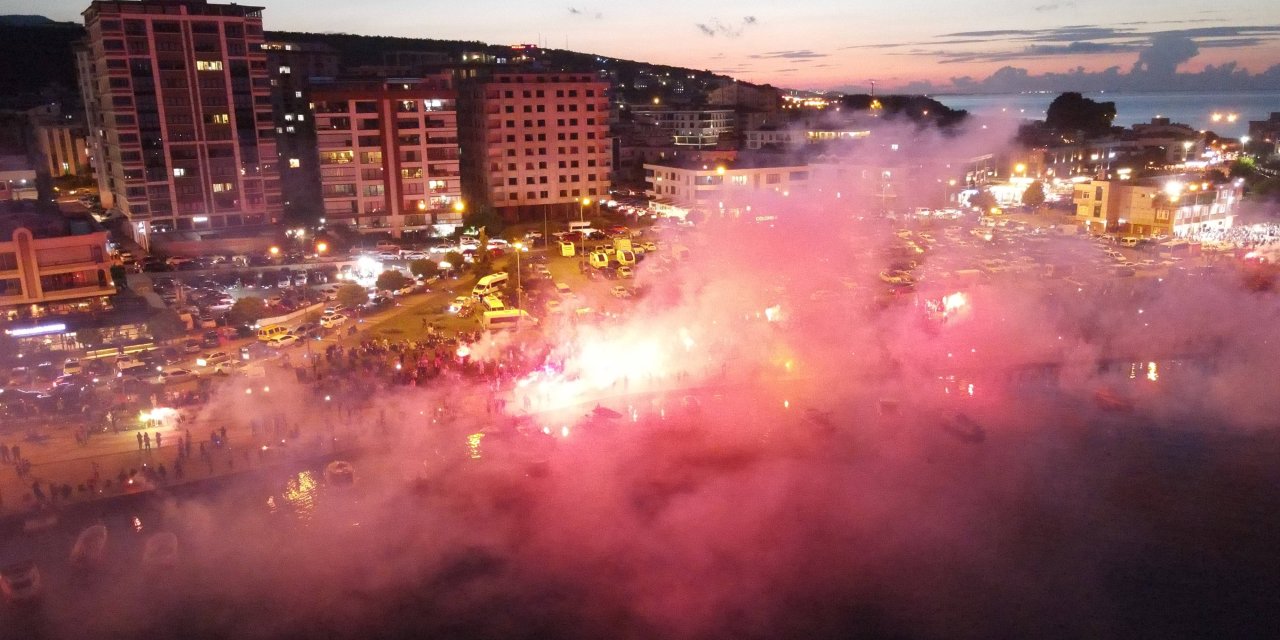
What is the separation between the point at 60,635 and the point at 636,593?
13.0 ft

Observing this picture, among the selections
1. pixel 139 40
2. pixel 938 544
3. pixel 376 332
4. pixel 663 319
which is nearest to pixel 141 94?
pixel 139 40

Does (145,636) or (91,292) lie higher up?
(91,292)

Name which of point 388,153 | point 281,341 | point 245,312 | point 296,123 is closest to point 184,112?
point 388,153

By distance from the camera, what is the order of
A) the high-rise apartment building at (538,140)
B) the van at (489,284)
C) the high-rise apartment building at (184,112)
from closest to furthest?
the van at (489,284)
the high-rise apartment building at (184,112)
the high-rise apartment building at (538,140)

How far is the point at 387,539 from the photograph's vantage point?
687 cm

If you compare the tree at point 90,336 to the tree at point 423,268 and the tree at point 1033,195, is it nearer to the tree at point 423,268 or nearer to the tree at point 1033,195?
the tree at point 423,268

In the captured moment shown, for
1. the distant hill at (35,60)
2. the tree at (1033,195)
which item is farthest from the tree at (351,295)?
the distant hill at (35,60)

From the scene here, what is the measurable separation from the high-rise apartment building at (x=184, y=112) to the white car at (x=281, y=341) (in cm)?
717

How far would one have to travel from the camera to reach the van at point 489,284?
12.3 metres

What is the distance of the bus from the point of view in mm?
10742

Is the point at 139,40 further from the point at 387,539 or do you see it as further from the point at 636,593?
the point at 636,593

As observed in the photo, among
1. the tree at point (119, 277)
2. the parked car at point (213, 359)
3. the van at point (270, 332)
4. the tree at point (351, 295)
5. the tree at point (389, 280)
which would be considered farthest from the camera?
the tree at point (389, 280)

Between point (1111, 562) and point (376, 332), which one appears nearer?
point (1111, 562)

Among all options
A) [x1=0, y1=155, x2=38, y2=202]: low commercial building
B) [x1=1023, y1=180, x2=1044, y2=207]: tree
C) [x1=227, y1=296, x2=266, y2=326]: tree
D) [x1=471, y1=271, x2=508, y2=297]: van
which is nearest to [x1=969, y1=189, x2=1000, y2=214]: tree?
[x1=1023, y1=180, x2=1044, y2=207]: tree
